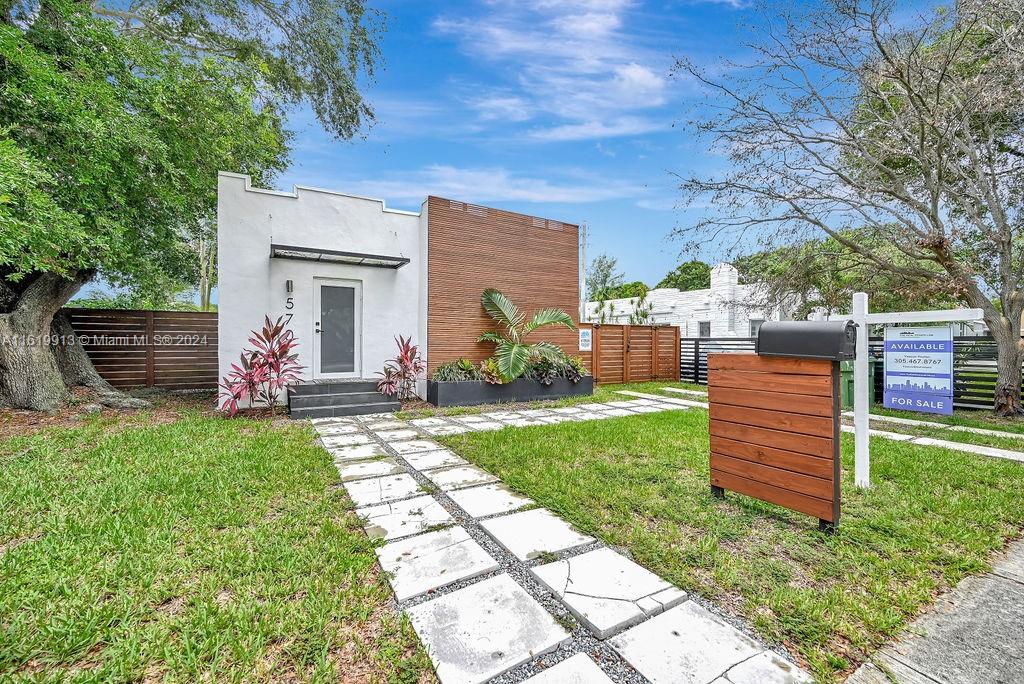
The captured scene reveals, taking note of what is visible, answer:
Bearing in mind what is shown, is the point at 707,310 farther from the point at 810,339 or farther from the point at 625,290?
the point at 810,339

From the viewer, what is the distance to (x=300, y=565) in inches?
84.7

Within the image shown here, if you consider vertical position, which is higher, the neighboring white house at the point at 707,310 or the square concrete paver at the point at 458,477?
the neighboring white house at the point at 707,310

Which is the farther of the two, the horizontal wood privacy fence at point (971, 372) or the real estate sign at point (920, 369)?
the horizontal wood privacy fence at point (971, 372)

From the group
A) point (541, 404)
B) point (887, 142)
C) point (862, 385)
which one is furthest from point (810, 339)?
point (887, 142)

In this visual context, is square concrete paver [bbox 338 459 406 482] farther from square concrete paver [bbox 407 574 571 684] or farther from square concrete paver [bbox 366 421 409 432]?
square concrete paver [bbox 407 574 571 684]

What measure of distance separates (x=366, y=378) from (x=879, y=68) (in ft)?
30.4

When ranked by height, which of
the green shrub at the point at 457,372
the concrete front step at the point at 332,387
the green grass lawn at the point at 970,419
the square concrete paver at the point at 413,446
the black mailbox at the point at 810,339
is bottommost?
the square concrete paver at the point at 413,446

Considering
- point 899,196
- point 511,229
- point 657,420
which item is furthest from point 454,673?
point 899,196

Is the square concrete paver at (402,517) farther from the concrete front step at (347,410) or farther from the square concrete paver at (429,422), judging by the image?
the concrete front step at (347,410)

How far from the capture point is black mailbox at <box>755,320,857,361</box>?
2467 mm

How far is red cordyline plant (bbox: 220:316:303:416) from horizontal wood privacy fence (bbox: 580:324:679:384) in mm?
6322

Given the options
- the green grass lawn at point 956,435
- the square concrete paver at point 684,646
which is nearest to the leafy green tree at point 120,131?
the square concrete paver at point 684,646

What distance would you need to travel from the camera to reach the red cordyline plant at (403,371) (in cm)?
719

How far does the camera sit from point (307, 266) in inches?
279
